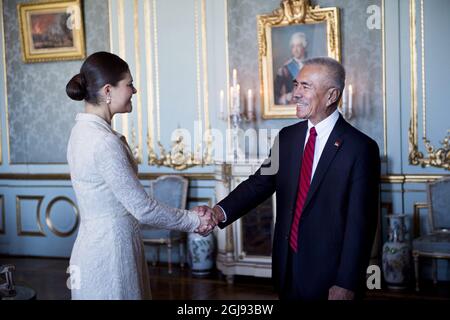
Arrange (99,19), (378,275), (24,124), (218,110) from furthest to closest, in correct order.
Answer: (24,124) < (99,19) < (218,110) < (378,275)

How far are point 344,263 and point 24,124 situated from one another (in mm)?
5489

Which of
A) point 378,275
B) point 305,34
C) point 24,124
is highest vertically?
point 305,34

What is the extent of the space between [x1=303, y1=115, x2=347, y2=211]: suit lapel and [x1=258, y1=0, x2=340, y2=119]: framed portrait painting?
127 inches

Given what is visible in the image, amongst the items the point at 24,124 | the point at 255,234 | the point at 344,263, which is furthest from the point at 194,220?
the point at 24,124

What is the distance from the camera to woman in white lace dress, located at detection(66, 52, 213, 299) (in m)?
2.57

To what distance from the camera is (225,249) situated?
5906 mm

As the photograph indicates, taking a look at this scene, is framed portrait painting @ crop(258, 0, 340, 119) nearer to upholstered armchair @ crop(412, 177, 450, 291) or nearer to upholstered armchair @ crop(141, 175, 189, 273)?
upholstered armchair @ crop(141, 175, 189, 273)

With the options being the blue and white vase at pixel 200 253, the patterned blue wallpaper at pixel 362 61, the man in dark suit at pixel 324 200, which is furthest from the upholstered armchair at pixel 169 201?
the man in dark suit at pixel 324 200

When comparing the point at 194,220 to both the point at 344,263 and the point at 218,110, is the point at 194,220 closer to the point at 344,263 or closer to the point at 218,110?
the point at 344,263

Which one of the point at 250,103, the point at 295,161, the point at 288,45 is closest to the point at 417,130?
the point at 288,45

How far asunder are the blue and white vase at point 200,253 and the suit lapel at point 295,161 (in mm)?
A: 3331

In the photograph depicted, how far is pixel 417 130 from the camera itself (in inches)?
223

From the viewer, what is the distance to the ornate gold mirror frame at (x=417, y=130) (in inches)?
220

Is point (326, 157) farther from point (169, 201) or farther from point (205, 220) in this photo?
point (169, 201)
